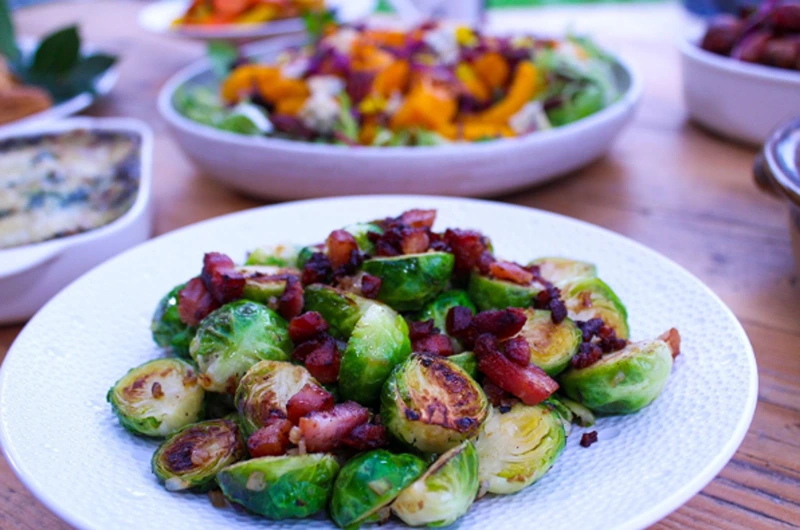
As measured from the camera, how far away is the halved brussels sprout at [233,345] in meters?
1.37

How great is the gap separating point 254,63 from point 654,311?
8.25 ft

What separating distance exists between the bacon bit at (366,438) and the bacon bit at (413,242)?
0.46 metres

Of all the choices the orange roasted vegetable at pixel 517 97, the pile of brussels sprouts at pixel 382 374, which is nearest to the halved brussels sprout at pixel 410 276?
the pile of brussels sprouts at pixel 382 374

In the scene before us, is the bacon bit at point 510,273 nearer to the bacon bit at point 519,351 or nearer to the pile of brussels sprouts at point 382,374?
the pile of brussels sprouts at point 382,374

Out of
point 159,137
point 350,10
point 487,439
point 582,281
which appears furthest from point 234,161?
point 350,10

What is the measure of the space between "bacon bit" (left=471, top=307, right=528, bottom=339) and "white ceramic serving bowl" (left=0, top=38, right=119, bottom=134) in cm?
212

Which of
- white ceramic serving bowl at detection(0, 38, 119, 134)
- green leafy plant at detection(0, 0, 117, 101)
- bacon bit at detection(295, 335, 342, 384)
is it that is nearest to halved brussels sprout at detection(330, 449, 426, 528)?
bacon bit at detection(295, 335, 342, 384)

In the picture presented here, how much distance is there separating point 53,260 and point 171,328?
561 millimetres

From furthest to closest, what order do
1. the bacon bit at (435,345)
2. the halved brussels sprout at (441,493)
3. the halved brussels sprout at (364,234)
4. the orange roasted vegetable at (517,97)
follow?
the orange roasted vegetable at (517,97) → the halved brussels sprout at (364,234) → the bacon bit at (435,345) → the halved brussels sprout at (441,493)

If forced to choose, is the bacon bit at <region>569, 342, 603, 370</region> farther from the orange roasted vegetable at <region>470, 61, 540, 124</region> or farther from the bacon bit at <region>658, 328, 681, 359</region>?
the orange roasted vegetable at <region>470, 61, 540, 124</region>

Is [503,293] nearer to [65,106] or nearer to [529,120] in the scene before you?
[529,120]

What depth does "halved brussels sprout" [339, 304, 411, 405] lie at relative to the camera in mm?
1270

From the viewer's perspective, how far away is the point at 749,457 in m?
1.45

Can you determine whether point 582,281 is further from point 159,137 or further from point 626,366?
point 159,137
